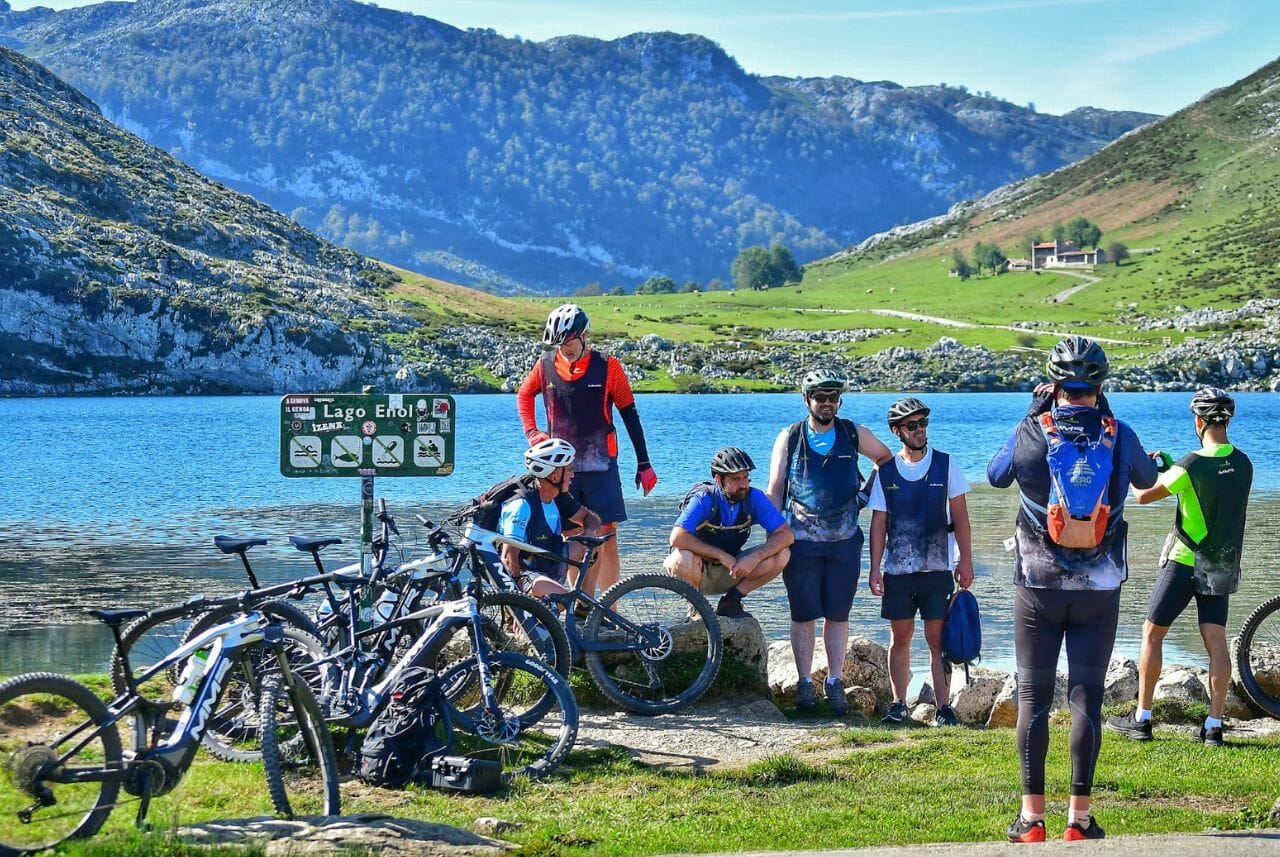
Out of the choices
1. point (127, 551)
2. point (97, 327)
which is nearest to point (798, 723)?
point (127, 551)

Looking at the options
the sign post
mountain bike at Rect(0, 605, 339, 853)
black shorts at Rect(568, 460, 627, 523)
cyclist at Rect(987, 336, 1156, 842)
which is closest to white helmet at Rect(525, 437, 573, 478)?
the sign post

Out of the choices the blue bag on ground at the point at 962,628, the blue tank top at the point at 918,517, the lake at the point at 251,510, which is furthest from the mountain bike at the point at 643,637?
the lake at the point at 251,510

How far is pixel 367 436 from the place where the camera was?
11383 mm

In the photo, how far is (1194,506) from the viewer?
10359 millimetres

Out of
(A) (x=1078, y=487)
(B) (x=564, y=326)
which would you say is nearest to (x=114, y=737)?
(A) (x=1078, y=487)

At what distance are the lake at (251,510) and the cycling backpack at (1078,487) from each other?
9761 millimetres

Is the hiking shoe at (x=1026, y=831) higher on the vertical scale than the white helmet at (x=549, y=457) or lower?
lower

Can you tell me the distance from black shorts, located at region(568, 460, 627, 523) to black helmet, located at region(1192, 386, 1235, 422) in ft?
15.9

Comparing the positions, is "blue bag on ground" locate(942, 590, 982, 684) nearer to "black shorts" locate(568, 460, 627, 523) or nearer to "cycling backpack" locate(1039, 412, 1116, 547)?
"black shorts" locate(568, 460, 627, 523)

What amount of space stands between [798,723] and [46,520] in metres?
29.7

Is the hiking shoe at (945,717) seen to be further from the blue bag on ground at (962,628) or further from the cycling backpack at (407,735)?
the cycling backpack at (407,735)

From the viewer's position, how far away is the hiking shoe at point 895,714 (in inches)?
457

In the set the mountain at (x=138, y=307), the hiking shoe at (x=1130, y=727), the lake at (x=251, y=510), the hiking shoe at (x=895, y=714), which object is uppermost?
the mountain at (x=138, y=307)

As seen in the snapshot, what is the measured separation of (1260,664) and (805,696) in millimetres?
4187
